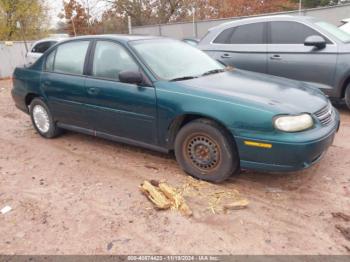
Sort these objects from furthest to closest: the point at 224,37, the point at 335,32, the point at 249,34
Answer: the point at 224,37 < the point at 249,34 < the point at 335,32

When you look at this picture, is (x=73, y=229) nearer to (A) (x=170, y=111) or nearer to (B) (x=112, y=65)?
(A) (x=170, y=111)

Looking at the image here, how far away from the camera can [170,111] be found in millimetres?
3850

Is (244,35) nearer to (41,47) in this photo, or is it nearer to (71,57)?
(71,57)

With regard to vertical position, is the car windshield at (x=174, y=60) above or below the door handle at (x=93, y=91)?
above

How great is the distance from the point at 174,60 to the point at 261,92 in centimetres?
124

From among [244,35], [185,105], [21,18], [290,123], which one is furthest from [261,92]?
[21,18]

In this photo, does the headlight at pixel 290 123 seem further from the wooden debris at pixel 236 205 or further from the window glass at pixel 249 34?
the window glass at pixel 249 34

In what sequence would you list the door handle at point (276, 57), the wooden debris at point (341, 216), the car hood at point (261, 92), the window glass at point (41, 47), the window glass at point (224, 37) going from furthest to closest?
the window glass at point (41, 47) < the window glass at point (224, 37) < the door handle at point (276, 57) < the car hood at point (261, 92) < the wooden debris at point (341, 216)

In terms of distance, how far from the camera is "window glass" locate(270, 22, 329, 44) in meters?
6.36

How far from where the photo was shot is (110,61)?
14.7 feet

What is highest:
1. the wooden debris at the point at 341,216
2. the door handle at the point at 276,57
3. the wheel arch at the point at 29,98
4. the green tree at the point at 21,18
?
the green tree at the point at 21,18

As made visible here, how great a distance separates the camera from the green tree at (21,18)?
1864 centimetres

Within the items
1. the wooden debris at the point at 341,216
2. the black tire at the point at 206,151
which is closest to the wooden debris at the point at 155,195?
the black tire at the point at 206,151

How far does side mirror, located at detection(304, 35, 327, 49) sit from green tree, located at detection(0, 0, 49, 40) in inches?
675
